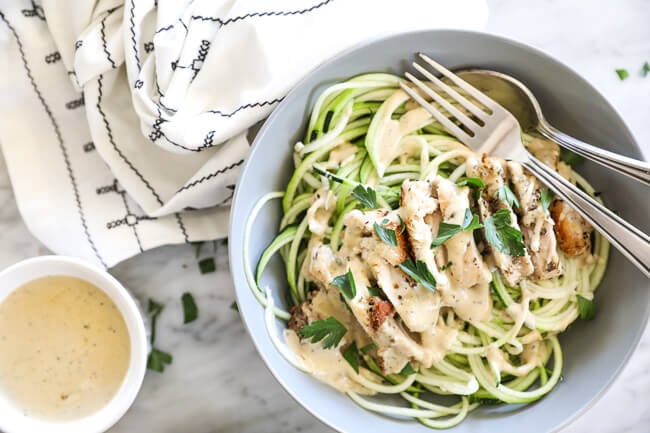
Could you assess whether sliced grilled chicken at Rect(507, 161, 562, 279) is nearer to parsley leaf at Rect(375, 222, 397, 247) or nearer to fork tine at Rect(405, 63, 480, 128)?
fork tine at Rect(405, 63, 480, 128)

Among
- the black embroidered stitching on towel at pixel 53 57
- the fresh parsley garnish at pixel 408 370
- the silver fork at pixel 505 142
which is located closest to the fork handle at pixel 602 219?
the silver fork at pixel 505 142

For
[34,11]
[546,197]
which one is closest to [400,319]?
[546,197]

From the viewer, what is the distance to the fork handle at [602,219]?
81.7 inches

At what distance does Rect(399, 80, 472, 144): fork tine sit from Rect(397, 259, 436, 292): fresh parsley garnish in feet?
1.52

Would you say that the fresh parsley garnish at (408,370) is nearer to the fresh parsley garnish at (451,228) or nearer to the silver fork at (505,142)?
the fresh parsley garnish at (451,228)

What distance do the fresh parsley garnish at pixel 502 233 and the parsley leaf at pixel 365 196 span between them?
34 cm

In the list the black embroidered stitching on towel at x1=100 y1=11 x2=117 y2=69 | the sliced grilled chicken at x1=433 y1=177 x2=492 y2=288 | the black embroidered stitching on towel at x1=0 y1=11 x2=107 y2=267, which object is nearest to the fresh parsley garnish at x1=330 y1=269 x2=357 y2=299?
the sliced grilled chicken at x1=433 y1=177 x2=492 y2=288

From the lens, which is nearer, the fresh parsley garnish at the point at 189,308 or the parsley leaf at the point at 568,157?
the parsley leaf at the point at 568,157

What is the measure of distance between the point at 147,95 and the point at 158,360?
932 mm

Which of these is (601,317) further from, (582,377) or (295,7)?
(295,7)

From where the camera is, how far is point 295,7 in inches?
86.5

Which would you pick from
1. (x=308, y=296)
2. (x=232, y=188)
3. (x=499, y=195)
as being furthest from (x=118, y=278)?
(x=499, y=195)

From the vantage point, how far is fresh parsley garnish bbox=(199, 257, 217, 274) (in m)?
2.57

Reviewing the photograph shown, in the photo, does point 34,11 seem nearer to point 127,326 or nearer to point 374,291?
point 127,326
